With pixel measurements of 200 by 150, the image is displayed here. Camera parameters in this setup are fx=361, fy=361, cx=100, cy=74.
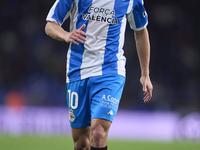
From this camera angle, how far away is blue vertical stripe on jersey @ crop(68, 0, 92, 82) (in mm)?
3420

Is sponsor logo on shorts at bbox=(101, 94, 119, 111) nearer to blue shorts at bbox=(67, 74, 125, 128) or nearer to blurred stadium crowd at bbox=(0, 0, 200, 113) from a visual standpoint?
blue shorts at bbox=(67, 74, 125, 128)

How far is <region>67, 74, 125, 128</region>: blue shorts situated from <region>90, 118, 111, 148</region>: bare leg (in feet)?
0.15

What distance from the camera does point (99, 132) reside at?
3104 millimetres

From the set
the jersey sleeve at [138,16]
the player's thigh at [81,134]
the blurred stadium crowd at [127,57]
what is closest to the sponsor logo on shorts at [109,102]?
the player's thigh at [81,134]

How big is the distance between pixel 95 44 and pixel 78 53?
0.21 m

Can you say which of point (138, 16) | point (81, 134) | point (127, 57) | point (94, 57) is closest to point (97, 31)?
point (94, 57)

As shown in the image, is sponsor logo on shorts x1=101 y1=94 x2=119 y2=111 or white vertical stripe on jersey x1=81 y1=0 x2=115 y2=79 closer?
sponsor logo on shorts x1=101 y1=94 x2=119 y2=111

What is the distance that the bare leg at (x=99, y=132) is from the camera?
10.2 feet

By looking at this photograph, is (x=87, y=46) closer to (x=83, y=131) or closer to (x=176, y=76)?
(x=83, y=131)

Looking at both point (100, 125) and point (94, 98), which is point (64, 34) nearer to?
point (94, 98)

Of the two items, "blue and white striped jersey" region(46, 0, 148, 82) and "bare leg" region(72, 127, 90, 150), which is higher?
"blue and white striped jersey" region(46, 0, 148, 82)

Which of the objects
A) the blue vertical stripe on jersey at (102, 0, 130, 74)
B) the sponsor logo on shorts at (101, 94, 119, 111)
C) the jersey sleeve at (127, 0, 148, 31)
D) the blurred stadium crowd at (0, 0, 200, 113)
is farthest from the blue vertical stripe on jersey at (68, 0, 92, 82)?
the blurred stadium crowd at (0, 0, 200, 113)

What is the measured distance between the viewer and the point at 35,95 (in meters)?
11.1

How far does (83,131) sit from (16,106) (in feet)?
21.0
